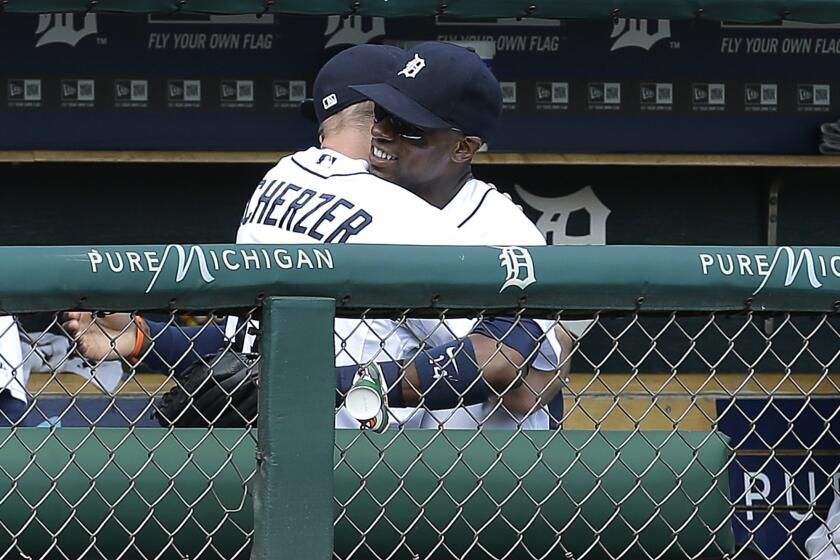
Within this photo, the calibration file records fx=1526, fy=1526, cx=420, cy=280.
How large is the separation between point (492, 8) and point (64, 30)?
1798mm

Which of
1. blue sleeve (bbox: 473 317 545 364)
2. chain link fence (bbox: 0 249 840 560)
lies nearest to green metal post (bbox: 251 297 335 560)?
chain link fence (bbox: 0 249 840 560)

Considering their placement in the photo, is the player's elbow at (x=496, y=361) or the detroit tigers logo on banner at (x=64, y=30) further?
the detroit tigers logo on banner at (x=64, y=30)

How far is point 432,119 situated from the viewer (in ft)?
8.91

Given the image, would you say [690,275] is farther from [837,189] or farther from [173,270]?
[837,189]

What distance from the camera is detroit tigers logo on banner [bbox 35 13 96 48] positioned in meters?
5.47

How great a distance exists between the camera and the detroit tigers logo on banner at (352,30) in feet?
18.1

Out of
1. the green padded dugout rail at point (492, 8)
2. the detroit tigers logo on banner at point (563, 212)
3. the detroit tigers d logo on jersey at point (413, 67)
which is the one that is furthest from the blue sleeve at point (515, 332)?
the detroit tigers logo on banner at point (563, 212)

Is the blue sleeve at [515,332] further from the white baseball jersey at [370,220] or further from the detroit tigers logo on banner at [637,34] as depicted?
the detroit tigers logo on banner at [637,34]

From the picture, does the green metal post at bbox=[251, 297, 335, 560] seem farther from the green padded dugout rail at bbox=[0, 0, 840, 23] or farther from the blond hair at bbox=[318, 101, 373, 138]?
the green padded dugout rail at bbox=[0, 0, 840, 23]

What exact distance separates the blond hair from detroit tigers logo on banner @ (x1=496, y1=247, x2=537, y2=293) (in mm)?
986

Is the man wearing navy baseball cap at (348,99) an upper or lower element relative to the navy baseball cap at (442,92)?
upper

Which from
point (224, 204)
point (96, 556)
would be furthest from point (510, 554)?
point (224, 204)

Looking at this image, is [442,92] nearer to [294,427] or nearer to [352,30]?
[294,427]

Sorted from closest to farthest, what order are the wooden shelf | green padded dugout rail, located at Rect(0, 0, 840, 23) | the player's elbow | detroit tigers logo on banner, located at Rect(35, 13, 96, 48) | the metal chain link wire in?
the metal chain link wire, the player's elbow, green padded dugout rail, located at Rect(0, 0, 840, 23), the wooden shelf, detroit tigers logo on banner, located at Rect(35, 13, 96, 48)
